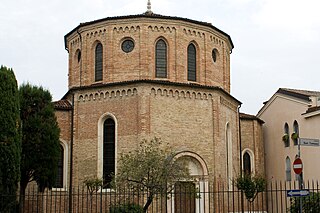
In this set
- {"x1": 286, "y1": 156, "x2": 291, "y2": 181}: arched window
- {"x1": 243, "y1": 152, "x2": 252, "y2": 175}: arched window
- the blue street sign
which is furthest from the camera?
{"x1": 286, "y1": 156, "x2": 291, "y2": 181}: arched window

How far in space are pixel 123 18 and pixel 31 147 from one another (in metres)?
8.44

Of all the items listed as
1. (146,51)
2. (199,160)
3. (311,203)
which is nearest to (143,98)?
(146,51)

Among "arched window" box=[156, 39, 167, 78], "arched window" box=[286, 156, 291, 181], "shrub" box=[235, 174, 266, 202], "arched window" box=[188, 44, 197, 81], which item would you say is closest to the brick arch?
"shrub" box=[235, 174, 266, 202]

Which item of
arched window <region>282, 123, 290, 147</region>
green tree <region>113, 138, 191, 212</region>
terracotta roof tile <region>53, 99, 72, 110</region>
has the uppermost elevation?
terracotta roof tile <region>53, 99, 72, 110</region>

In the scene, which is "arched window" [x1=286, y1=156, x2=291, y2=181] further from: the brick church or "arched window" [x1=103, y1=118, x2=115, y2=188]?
"arched window" [x1=103, y1=118, x2=115, y2=188]

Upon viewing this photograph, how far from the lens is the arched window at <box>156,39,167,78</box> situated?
25.2m

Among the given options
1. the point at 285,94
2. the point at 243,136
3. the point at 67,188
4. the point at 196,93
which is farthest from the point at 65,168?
the point at 285,94

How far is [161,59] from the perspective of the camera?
25.5 m

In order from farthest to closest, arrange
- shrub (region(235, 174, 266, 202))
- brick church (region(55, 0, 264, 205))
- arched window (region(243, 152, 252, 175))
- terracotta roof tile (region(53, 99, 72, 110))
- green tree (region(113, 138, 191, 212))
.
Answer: arched window (region(243, 152, 252, 175)), shrub (region(235, 174, 266, 202)), terracotta roof tile (region(53, 99, 72, 110)), brick church (region(55, 0, 264, 205)), green tree (region(113, 138, 191, 212))

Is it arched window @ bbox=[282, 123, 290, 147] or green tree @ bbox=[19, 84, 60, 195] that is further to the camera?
arched window @ bbox=[282, 123, 290, 147]

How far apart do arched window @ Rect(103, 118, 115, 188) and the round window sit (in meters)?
3.80

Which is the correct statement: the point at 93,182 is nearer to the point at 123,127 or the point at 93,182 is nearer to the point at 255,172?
the point at 123,127

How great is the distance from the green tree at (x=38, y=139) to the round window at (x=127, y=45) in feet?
16.0

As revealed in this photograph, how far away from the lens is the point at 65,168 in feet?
83.6
